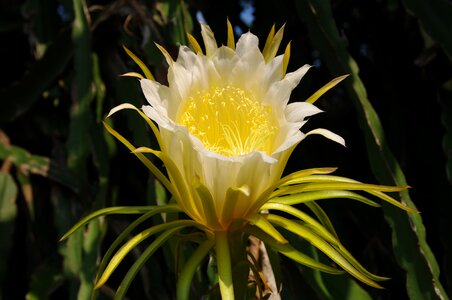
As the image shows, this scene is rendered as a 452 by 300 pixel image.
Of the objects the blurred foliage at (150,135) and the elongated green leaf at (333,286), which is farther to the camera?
the blurred foliage at (150,135)

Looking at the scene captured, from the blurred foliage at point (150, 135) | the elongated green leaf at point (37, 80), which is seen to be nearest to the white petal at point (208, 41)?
the blurred foliage at point (150, 135)

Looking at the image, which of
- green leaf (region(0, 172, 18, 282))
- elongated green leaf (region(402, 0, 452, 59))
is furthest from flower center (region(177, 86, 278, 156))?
green leaf (region(0, 172, 18, 282))

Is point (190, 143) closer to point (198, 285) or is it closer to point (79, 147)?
point (198, 285)

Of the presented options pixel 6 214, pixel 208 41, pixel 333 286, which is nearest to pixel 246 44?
pixel 208 41

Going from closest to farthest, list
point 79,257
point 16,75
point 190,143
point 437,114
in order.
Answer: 1. point 190,143
2. point 79,257
3. point 437,114
4. point 16,75

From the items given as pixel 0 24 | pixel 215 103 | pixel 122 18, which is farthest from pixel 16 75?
pixel 215 103

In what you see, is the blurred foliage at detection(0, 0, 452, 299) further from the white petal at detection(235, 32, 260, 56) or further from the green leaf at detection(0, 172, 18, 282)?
the white petal at detection(235, 32, 260, 56)

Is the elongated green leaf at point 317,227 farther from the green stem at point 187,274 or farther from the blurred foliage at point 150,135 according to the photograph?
the blurred foliage at point 150,135

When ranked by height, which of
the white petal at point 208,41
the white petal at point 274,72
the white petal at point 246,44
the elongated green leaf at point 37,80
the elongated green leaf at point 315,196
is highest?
the elongated green leaf at point 37,80
